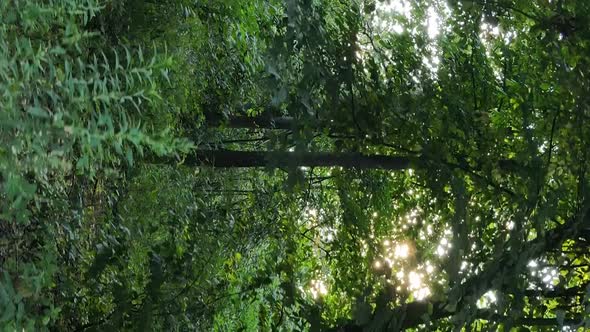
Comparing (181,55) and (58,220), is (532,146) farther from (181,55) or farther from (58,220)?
(58,220)

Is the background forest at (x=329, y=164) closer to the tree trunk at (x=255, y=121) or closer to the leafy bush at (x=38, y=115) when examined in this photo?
the leafy bush at (x=38, y=115)

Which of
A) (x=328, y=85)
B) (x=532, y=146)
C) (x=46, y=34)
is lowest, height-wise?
(x=46, y=34)

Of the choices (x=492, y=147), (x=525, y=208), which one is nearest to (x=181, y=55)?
(x=492, y=147)

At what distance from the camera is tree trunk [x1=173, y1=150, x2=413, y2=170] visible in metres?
1.91

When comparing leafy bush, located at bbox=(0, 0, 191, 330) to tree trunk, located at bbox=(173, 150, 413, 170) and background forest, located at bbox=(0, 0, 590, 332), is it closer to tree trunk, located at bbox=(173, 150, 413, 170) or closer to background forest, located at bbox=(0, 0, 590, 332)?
background forest, located at bbox=(0, 0, 590, 332)

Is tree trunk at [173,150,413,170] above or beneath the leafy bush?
above

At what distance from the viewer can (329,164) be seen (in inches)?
86.1

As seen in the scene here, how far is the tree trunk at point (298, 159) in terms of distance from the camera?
1.91 m

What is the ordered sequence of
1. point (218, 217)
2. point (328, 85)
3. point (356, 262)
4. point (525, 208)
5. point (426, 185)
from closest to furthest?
point (525, 208), point (328, 85), point (426, 185), point (356, 262), point (218, 217)

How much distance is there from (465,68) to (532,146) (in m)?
0.64

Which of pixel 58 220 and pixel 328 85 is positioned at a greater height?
pixel 328 85

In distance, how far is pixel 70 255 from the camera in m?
2.16

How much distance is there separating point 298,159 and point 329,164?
0.29 meters

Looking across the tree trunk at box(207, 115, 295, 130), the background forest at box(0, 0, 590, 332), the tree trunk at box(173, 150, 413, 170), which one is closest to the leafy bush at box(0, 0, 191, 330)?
the background forest at box(0, 0, 590, 332)
